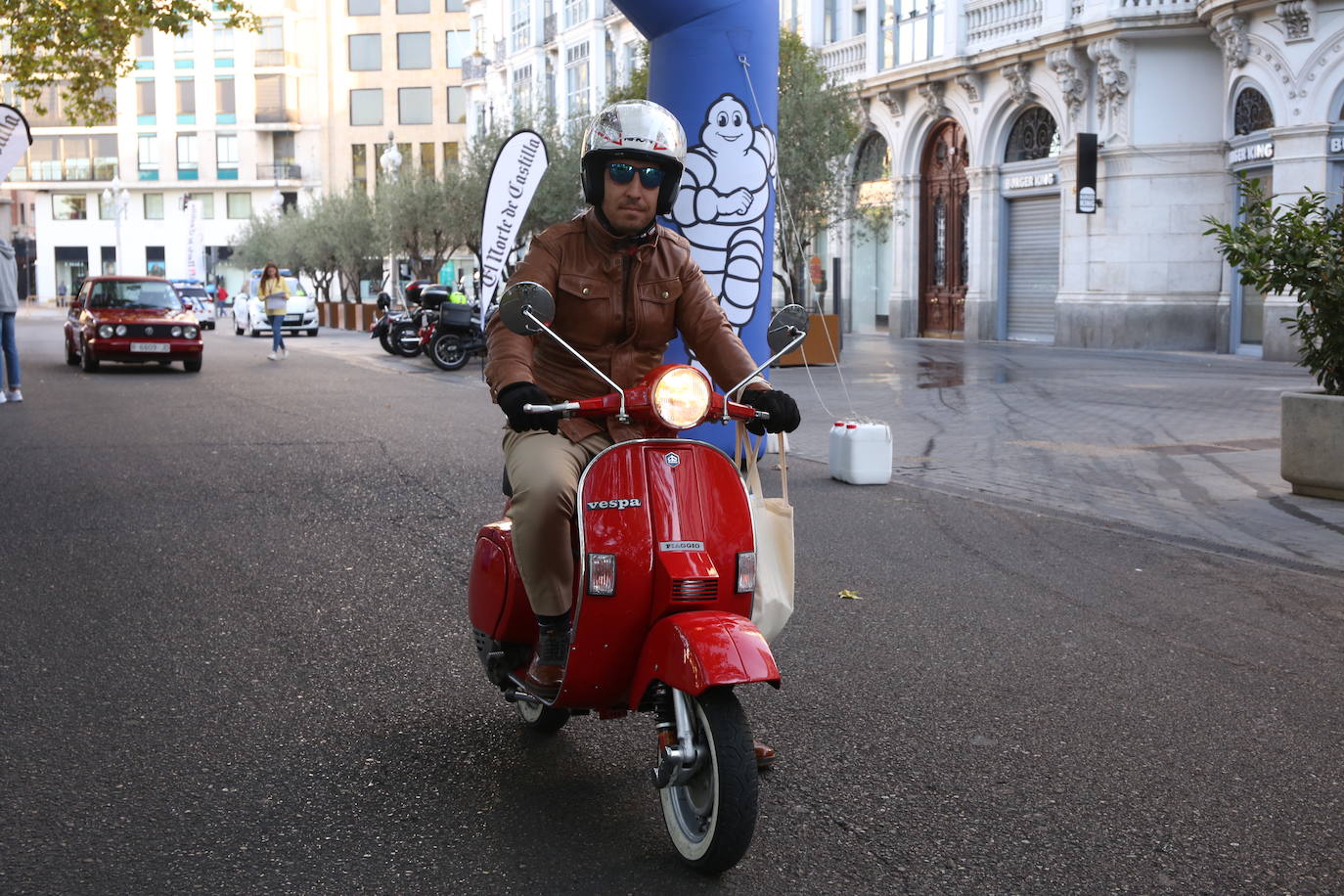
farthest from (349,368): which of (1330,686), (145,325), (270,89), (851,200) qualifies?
(270,89)

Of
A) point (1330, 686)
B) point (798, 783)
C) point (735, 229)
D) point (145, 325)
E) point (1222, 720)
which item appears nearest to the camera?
point (798, 783)

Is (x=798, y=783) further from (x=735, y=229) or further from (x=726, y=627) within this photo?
(x=735, y=229)

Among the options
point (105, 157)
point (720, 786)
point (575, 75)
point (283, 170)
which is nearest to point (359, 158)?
point (283, 170)

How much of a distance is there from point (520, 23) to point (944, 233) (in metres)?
29.1

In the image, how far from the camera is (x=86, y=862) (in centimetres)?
352

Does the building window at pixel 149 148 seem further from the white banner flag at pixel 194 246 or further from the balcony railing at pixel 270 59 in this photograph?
the white banner flag at pixel 194 246

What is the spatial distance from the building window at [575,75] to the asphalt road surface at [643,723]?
44.1 meters

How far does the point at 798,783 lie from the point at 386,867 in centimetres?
113

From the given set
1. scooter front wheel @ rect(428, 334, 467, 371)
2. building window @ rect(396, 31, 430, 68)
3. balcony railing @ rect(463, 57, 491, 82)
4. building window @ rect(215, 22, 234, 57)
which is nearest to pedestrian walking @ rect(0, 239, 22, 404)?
scooter front wheel @ rect(428, 334, 467, 371)

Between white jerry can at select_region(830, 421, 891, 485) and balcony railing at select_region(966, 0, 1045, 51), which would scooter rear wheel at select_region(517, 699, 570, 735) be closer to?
white jerry can at select_region(830, 421, 891, 485)

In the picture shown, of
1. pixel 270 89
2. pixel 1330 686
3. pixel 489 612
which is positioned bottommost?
pixel 1330 686

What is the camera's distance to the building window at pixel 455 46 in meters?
84.4

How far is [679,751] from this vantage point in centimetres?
342

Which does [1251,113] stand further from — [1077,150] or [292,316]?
[292,316]
